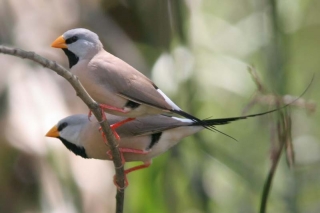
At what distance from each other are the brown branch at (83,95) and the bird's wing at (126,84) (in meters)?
0.19

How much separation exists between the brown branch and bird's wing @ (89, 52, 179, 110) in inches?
7.6

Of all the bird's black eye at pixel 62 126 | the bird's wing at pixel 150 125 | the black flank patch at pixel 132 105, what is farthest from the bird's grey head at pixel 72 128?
the black flank patch at pixel 132 105

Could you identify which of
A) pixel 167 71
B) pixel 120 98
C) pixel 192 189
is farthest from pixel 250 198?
pixel 120 98

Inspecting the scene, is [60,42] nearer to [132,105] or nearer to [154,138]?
[132,105]

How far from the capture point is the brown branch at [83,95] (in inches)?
51.9

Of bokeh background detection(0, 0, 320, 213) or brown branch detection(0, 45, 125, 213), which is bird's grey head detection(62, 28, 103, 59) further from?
bokeh background detection(0, 0, 320, 213)

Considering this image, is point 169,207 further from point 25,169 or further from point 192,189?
point 25,169

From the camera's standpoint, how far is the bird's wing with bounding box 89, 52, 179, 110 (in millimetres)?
1923

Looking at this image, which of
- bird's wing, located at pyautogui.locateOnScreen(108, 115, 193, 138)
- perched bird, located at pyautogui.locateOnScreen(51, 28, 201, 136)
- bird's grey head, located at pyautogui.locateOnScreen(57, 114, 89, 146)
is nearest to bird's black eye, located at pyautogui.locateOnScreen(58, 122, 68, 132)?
bird's grey head, located at pyautogui.locateOnScreen(57, 114, 89, 146)

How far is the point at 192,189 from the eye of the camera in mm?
2836

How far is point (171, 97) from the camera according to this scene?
9.50 ft

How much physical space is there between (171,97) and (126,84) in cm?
96

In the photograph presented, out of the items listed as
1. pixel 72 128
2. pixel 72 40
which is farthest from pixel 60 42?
pixel 72 128

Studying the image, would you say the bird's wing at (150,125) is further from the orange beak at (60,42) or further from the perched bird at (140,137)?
the orange beak at (60,42)
